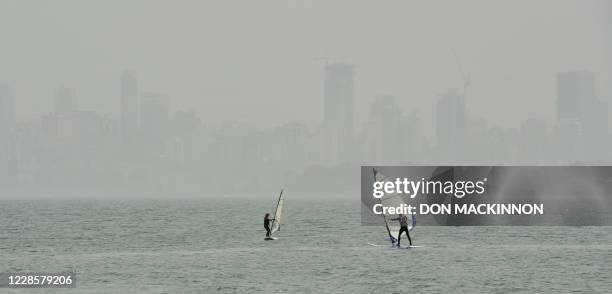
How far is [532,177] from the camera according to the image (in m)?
78.8

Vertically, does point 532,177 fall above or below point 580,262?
above

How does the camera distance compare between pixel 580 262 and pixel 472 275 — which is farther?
pixel 580 262

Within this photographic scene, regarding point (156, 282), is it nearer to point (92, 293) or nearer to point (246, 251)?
point (92, 293)

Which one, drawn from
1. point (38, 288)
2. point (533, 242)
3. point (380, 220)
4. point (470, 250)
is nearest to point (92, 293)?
point (38, 288)

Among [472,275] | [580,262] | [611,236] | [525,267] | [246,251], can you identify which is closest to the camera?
[472,275]

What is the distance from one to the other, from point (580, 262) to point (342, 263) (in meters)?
16.6

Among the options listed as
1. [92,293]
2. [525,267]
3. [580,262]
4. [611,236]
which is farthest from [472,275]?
[611,236]

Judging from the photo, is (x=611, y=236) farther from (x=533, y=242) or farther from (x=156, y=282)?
(x=156, y=282)

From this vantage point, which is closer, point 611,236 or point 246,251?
point 246,251

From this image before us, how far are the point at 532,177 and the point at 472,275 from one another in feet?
77.4

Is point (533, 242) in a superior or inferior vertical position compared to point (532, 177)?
inferior

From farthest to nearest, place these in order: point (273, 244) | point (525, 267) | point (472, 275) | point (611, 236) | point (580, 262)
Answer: point (611, 236) → point (273, 244) → point (580, 262) → point (525, 267) → point (472, 275)

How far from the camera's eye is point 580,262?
219 feet

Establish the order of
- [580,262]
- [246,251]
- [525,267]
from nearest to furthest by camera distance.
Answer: [525,267], [580,262], [246,251]
